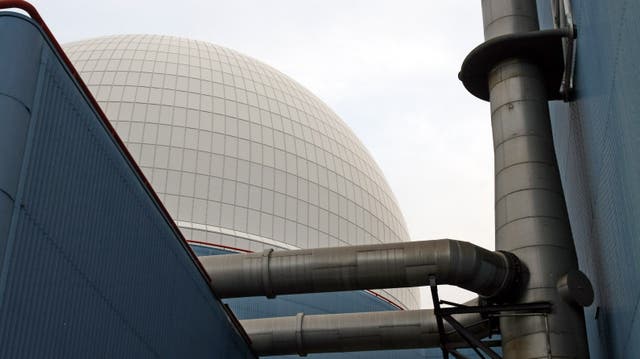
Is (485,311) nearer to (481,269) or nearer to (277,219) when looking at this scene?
(481,269)

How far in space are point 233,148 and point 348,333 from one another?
485 inches

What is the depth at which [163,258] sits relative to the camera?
14000 mm

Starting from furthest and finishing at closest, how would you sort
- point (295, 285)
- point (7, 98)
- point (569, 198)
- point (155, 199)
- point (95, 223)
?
point (569, 198), point (295, 285), point (155, 199), point (95, 223), point (7, 98)

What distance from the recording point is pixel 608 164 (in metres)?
12.4

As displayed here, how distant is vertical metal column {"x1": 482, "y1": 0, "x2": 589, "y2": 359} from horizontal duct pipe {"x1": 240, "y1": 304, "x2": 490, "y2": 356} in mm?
3514

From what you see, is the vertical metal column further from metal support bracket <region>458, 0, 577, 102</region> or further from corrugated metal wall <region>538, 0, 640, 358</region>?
corrugated metal wall <region>538, 0, 640, 358</region>

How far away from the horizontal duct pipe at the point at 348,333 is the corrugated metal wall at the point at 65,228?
6.93 metres

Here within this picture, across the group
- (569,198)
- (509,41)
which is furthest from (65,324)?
(569,198)

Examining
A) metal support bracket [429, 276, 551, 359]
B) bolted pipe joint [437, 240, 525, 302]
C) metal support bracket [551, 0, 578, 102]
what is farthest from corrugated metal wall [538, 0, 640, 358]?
bolted pipe joint [437, 240, 525, 302]

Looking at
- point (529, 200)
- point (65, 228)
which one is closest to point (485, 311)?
point (529, 200)

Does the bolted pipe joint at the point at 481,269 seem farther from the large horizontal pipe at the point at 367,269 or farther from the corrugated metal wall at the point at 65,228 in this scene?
the corrugated metal wall at the point at 65,228

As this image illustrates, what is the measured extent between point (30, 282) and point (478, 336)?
11.2 metres

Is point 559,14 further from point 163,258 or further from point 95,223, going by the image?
point 95,223

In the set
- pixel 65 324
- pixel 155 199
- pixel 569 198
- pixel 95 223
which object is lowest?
pixel 65 324
